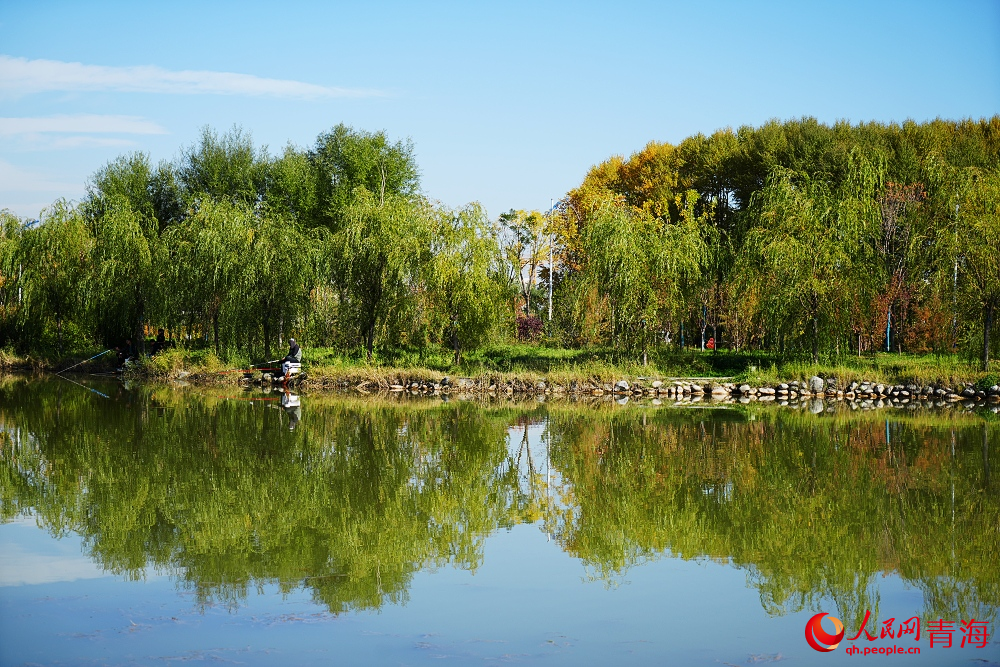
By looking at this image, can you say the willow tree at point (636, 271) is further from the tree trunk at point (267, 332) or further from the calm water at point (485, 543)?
the tree trunk at point (267, 332)

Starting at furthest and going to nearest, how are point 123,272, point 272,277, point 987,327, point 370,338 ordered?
Result: point 123,272
point 370,338
point 272,277
point 987,327

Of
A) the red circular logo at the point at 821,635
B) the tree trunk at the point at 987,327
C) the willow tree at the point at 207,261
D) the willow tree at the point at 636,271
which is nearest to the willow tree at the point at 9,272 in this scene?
the willow tree at the point at 207,261

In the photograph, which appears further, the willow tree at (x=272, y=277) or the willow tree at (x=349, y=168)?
the willow tree at (x=349, y=168)

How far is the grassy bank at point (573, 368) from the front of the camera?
23359 mm

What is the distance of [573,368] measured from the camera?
24.8 metres

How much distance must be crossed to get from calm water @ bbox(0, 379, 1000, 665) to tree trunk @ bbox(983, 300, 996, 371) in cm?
740

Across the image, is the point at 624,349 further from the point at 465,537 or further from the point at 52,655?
the point at 52,655

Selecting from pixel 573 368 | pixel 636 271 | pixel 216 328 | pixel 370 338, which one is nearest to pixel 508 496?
pixel 573 368

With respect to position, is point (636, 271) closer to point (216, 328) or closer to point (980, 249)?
point (980, 249)

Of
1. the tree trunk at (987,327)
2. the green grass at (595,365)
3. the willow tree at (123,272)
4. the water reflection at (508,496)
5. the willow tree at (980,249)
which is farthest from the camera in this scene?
the willow tree at (123,272)

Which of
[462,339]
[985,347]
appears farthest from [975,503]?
[462,339]

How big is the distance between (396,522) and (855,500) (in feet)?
17.2

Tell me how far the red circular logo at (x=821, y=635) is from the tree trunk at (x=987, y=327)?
1878 centimetres

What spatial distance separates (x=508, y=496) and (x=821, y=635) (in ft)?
17.1
